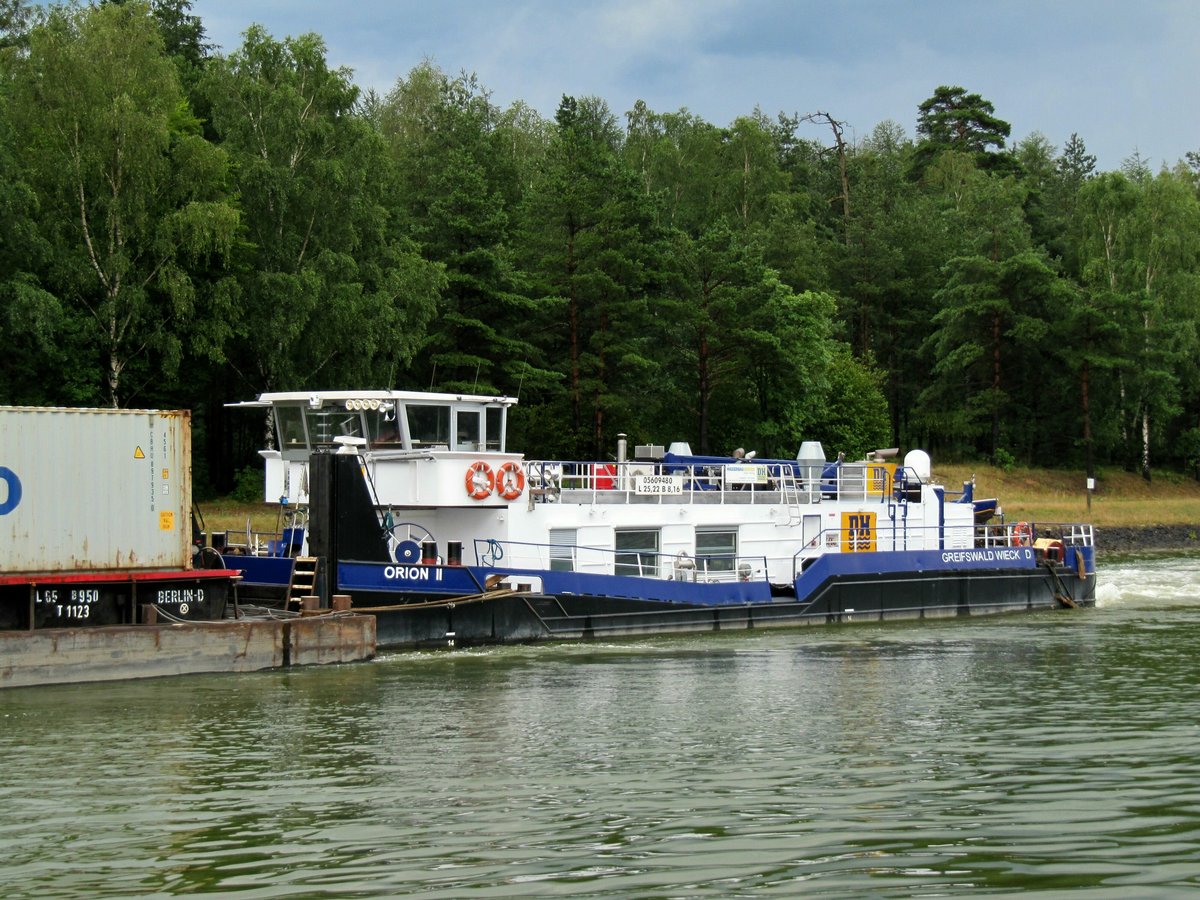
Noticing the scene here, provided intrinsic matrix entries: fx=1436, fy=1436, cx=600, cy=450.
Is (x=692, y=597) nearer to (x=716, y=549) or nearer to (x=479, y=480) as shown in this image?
(x=716, y=549)

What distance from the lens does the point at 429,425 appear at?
2627 centimetres

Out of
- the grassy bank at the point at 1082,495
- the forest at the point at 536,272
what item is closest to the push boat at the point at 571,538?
the forest at the point at 536,272

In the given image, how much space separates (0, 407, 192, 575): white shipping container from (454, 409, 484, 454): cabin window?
18.7ft

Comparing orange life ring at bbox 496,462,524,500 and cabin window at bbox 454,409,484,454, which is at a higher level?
cabin window at bbox 454,409,484,454

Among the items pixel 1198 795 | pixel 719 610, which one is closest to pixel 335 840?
pixel 1198 795

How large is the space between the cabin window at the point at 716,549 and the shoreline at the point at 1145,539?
30840mm

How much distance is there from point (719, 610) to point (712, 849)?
16.9 metres

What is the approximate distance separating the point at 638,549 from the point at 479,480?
438 centimetres

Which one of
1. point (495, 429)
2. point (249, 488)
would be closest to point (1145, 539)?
point (249, 488)

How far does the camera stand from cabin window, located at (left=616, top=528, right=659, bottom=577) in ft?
94.4

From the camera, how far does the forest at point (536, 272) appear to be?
44.2 m

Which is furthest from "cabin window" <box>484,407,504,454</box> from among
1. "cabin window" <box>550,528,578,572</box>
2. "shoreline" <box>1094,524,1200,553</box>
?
"shoreline" <box>1094,524,1200,553</box>

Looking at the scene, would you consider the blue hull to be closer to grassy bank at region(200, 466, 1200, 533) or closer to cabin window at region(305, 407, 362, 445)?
cabin window at region(305, 407, 362, 445)

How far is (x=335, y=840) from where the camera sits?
12281 mm
